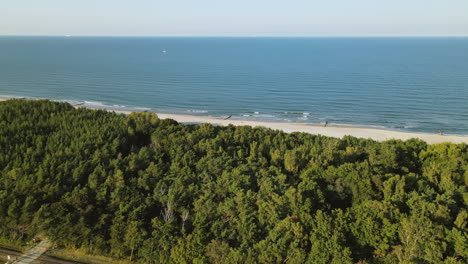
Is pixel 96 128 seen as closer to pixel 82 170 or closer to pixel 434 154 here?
pixel 82 170

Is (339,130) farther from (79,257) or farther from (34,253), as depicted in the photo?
(34,253)

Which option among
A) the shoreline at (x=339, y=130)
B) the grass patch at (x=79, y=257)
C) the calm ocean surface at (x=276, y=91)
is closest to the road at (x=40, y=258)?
the grass patch at (x=79, y=257)

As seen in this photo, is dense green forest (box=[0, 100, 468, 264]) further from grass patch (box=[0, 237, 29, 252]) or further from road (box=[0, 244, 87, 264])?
road (box=[0, 244, 87, 264])

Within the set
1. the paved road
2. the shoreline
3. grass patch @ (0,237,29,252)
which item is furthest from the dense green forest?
the shoreline

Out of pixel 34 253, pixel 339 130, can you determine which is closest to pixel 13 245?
pixel 34 253

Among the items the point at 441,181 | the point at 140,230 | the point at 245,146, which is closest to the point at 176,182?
the point at 140,230
